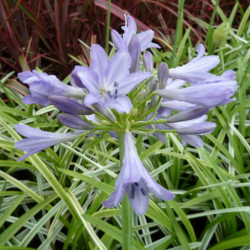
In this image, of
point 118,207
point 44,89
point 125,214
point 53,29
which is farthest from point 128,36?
point 53,29

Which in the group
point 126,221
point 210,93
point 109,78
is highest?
point 109,78

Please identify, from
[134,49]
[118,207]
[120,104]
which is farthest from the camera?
[118,207]

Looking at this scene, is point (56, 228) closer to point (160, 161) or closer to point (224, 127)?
point (160, 161)

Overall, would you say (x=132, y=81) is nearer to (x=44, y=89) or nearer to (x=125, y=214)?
(x=44, y=89)

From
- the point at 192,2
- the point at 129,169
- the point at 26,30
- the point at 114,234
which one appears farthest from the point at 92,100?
the point at 192,2

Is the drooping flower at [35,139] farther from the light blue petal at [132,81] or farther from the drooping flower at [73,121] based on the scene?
the light blue petal at [132,81]

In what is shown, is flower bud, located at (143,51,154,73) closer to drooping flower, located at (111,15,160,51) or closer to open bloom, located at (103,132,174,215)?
drooping flower, located at (111,15,160,51)

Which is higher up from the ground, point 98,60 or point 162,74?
point 98,60

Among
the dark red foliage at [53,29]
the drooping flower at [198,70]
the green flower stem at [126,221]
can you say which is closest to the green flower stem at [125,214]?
the green flower stem at [126,221]
